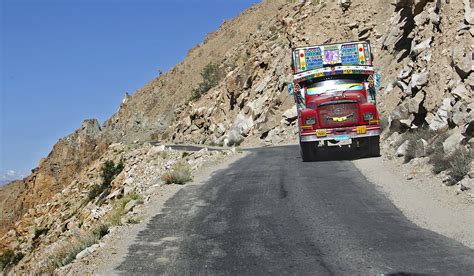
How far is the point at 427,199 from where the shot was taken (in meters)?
11.7

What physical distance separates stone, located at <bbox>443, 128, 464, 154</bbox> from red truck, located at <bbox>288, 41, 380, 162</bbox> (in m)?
4.97

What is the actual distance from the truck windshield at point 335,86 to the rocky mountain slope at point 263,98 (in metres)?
2.11

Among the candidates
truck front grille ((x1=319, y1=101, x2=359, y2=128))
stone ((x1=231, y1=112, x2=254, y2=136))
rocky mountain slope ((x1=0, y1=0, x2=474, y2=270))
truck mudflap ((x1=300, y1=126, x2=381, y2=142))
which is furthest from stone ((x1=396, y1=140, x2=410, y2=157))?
stone ((x1=231, y1=112, x2=254, y2=136))

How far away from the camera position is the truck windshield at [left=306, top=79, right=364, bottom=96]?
63.8 feet

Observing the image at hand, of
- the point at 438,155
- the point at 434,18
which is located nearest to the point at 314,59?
the point at 434,18

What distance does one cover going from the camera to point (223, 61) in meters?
66.1

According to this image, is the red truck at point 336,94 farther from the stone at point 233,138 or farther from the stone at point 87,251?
the stone at point 233,138

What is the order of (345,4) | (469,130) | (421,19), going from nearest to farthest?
(469,130)
(421,19)
(345,4)

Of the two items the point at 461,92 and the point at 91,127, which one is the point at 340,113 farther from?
the point at 91,127

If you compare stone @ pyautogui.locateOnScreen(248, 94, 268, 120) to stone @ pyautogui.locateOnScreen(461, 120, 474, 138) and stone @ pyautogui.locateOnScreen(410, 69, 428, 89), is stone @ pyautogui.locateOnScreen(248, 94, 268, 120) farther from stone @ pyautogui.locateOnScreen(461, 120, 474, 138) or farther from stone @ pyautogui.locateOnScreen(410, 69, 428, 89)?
stone @ pyautogui.locateOnScreen(461, 120, 474, 138)

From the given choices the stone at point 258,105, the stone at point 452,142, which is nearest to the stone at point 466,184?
the stone at point 452,142

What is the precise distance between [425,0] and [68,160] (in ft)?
176

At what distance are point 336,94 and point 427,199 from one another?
8.14 meters

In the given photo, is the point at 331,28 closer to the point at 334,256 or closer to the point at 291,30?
the point at 291,30
